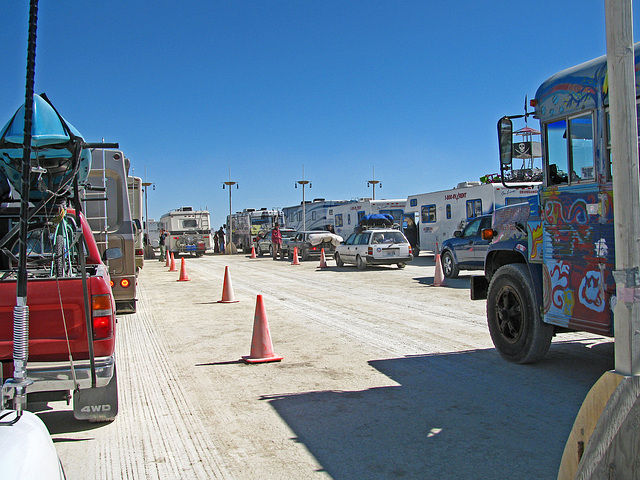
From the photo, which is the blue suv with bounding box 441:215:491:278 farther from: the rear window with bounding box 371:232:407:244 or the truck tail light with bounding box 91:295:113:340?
the truck tail light with bounding box 91:295:113:340

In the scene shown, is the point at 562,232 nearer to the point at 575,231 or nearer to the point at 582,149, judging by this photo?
the point at 575,231

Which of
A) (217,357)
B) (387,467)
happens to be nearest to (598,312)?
(387,467)

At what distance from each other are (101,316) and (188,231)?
3200 cm

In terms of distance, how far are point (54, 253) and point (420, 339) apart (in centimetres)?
517

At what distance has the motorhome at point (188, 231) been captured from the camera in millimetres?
35469

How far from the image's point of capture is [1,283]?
4312mm

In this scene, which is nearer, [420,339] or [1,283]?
[1,283]

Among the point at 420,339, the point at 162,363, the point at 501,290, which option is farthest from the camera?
the point at 420,339

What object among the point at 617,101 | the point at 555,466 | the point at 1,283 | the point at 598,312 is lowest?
the point at 555,466

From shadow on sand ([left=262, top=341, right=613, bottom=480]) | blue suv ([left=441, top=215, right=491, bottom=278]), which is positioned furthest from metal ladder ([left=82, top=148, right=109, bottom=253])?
blue suv ([left=441, top=215, right=491, bottom=278])

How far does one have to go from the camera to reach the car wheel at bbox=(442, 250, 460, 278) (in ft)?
Result: 59.3

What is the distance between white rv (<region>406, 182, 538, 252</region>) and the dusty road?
12.4m

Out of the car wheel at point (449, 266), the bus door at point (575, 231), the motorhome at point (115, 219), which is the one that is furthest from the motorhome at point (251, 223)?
the bus door at point (575, 231)

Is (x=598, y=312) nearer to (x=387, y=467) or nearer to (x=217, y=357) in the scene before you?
(x=387, y=467)
